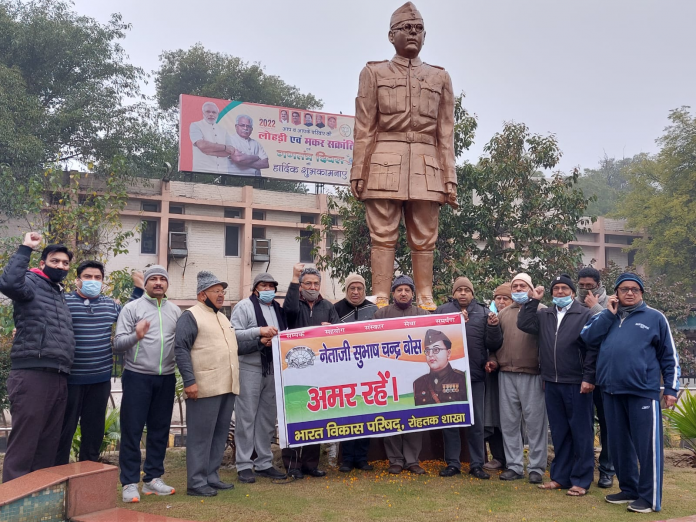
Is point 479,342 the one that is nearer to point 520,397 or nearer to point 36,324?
point 520,397

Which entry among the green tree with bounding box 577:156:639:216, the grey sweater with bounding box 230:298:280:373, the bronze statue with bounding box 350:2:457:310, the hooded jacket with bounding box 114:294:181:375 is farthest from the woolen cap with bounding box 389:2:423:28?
the green tree with bounding box 577:156:639:216

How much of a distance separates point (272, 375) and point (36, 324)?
6.47ft

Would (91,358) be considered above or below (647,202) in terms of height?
below

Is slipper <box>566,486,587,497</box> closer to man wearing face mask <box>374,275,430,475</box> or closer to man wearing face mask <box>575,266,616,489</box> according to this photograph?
man wearing face mask <box>575,266,616,489</box>

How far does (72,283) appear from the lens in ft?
32.8

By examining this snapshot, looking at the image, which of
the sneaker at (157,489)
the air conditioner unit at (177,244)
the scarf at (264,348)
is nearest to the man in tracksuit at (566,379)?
the scarf at (264,348)

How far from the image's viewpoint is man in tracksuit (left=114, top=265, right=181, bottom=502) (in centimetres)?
504

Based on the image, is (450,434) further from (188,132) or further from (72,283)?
(188,132)

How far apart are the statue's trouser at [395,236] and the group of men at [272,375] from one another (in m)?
0.97

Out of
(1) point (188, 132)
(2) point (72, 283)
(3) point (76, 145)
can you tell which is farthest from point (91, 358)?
(3) point (76, 145)

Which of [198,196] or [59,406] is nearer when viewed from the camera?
[59,406]

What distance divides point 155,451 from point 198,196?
18336 millimetres

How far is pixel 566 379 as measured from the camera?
17.7ft

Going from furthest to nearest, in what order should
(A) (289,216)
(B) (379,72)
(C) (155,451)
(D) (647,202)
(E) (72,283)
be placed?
(D) (647,202)
(A) (289,216)
(E) (72,283)
(B) (379,72)
(C) (155,451)
